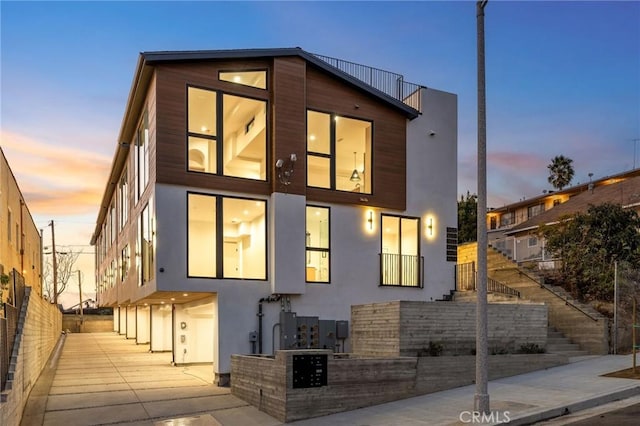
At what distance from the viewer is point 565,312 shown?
1672 centimetres

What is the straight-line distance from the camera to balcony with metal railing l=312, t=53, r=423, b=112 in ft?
64.2

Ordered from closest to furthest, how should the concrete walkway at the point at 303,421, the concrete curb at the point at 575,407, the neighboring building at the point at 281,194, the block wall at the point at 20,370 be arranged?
the block wall at the point at 20,370 < the concrete curb at the point at 575,407 < the concrete walkway at the point at 303,421 < the neighboring building at the point at 281,194

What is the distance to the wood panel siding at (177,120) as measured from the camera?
614 inches

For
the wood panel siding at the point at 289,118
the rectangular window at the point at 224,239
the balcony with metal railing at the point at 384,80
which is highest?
the balcony with metal railing at the point at 384,80

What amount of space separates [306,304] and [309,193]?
11.8 feet

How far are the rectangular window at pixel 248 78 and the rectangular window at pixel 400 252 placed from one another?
622cm

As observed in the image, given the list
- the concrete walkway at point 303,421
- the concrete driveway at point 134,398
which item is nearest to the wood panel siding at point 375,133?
the concrete driveway at point 134,398

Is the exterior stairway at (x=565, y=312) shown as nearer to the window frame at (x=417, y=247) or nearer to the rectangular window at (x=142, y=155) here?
the window frame at (x=417, y=247)

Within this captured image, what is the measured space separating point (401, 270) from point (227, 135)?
300 inches

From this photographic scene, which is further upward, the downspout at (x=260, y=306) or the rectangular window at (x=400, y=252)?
the rectangular window at (x=400, y=252)

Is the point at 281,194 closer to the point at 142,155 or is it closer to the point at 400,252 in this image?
the point at 400,252

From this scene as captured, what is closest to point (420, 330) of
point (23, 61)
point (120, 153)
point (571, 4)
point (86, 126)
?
point (571, 4)

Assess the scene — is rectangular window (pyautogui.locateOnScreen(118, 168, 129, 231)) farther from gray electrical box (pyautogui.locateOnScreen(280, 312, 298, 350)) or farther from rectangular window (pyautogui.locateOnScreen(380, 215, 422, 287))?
rectangular window (pyautogui.locateOnScreen(380, 215, 422, 287))

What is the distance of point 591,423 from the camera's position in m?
8.76
